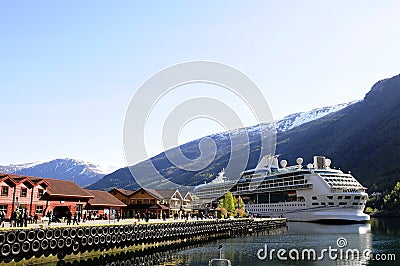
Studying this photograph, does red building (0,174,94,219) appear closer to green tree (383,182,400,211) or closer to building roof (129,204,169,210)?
building roof (129,204,169,210)

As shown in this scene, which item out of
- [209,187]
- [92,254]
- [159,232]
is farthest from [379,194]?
[92,254]

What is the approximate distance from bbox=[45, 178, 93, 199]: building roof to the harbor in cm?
1294

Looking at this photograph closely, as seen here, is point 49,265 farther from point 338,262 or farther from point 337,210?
point 337,210

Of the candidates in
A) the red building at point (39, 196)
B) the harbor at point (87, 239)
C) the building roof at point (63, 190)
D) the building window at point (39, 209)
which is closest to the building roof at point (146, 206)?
the harbor at point (87, 239)

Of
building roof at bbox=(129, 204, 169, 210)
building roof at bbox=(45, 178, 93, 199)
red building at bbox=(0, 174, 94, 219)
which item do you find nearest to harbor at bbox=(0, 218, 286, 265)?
red building at bbox=(0, 174, 94, 219)

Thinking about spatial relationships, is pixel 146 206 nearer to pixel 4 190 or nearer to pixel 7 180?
pixel 7 180

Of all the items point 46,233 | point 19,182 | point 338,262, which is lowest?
point 338,262

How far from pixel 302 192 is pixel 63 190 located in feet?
275

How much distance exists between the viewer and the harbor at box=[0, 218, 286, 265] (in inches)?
1151

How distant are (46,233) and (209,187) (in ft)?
444

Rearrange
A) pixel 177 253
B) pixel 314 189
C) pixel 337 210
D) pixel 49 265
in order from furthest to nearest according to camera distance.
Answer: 1. pixel 314 189
2. pixel 337 210
3. pixel 177 253
4. pixel 49 265

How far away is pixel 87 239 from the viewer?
36.1 m

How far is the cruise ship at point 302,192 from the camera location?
108438 millimetres

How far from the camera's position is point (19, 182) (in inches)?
1800
